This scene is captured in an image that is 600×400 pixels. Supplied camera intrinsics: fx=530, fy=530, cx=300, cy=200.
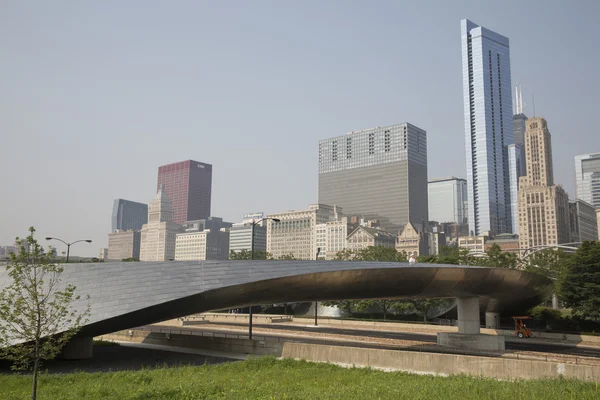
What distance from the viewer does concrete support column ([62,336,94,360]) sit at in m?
29.6

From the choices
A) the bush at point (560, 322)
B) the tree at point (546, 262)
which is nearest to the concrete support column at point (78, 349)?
the bush at point (560, 322)

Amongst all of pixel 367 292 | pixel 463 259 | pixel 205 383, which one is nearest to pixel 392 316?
pixel 463 259

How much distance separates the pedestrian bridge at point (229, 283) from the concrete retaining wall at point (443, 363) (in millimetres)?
3980

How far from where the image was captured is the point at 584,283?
2000 inches

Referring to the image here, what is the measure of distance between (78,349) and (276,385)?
53.1 feet

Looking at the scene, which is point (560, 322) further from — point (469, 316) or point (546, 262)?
point (546, 262)

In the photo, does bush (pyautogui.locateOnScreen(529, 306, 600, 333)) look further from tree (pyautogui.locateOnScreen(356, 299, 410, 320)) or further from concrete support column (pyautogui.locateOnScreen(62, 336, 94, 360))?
concrete support column (pyautogui.locateOnScreen(62, 336, 94, 360))

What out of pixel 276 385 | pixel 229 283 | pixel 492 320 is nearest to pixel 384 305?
pixel 492 320

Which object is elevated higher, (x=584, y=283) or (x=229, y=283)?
(x=229, y=283)

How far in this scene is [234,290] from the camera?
28.4 meters

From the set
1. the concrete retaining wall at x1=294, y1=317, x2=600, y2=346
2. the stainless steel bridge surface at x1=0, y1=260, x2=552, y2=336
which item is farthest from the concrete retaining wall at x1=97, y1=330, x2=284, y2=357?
the concrete retaining wall at x1=294, y1=317, x2=600, y2=346

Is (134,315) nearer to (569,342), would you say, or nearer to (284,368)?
(284,368)

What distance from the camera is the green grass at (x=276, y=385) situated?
14969 millimetres

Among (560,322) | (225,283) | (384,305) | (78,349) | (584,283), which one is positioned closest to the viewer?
(225,283)
